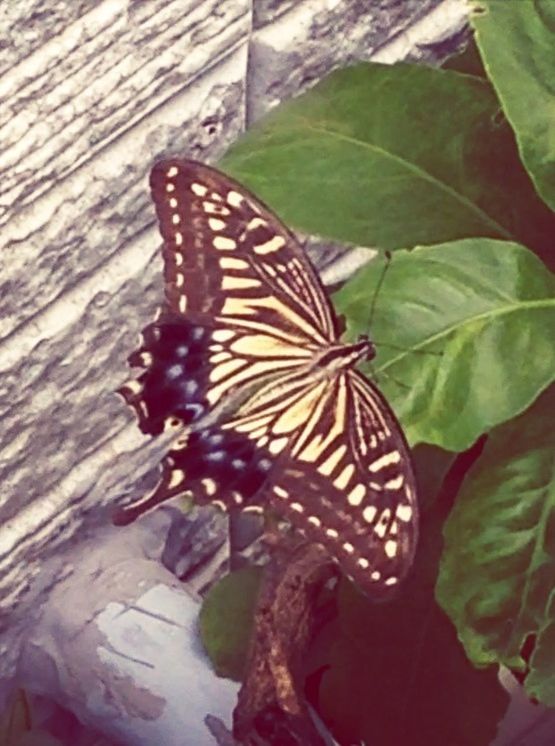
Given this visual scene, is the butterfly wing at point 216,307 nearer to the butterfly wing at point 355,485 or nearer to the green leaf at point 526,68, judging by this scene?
the butterfly wing at point 355,485

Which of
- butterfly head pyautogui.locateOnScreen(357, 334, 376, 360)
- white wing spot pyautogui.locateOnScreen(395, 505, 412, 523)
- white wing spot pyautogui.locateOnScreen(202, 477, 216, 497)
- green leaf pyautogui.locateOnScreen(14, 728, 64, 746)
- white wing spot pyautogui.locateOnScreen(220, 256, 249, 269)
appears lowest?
green leaf pyautogui.locateOnScreen(14, 728, 64, 746)

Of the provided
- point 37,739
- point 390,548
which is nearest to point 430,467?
point 390,548

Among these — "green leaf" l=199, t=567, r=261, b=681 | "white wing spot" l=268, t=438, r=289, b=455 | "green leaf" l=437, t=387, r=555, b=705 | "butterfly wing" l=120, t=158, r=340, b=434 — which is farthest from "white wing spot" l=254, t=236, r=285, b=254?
"green leaf" l=199, t=567, r=261, b=681

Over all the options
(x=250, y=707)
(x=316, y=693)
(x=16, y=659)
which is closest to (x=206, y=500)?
(x=250, y=707)

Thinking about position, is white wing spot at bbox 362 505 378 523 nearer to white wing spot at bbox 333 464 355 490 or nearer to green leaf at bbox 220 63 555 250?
white wing spot at bbox 333 464 355 490

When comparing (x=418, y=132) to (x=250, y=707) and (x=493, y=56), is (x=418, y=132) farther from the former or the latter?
(x=250, y=707)

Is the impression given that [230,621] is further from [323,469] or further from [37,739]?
[323,469]

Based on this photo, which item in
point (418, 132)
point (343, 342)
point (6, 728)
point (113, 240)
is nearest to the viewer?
point (343, 342)
